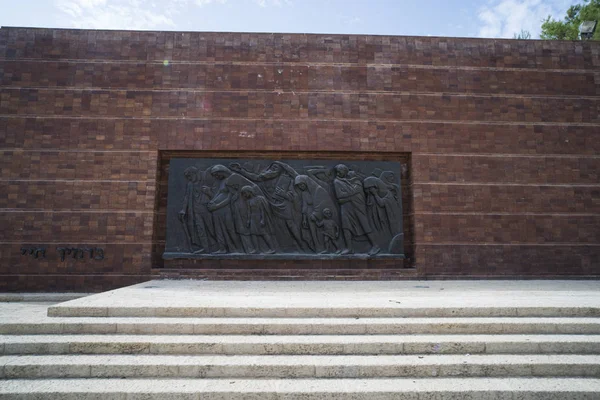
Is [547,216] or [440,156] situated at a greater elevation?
[440,156]

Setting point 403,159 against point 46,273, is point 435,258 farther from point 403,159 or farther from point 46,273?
point 46,273

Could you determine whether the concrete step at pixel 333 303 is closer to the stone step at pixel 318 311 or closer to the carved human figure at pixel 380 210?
the stone step at pixel 318 311

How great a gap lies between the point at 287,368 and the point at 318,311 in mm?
1056

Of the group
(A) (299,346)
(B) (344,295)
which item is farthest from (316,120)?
(A) (299,346)

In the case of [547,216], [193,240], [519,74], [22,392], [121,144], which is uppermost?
[519,74]

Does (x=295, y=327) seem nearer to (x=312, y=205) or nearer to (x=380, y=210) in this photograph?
(x=312, y=205)

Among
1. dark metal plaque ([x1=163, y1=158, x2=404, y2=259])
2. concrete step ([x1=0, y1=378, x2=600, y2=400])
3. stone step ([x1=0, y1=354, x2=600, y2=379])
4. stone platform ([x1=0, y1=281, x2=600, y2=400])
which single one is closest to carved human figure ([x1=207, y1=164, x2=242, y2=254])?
dark metal plaque ([x1=163, y1=158, x2=404, y2=259])

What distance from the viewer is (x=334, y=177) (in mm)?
8383

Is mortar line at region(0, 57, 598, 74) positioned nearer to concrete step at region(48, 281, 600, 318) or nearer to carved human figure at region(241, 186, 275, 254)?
carved human figure at region(241, 186, 275, 254)

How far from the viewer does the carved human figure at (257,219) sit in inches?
316

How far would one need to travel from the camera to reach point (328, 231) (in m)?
8.09

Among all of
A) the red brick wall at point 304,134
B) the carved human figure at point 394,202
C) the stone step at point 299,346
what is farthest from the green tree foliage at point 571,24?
the stone step at point 299,346

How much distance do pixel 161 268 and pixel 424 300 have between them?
526 centimetres

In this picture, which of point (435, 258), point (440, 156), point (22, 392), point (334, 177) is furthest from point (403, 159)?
point (22, 392)
